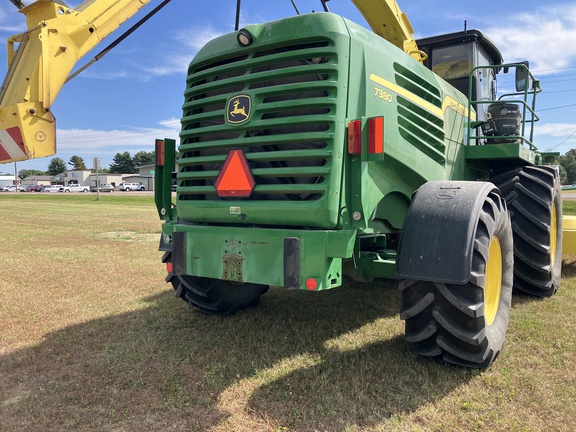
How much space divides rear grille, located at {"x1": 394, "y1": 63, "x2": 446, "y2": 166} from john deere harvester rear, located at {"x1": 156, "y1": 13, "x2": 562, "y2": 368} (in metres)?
0.02

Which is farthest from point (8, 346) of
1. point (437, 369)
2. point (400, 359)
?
point (437, 369)

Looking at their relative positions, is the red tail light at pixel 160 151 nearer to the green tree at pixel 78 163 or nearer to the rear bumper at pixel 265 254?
the rear bumper at pixel 265 254

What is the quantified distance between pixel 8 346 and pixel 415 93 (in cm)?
405

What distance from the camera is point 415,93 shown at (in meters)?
3.79

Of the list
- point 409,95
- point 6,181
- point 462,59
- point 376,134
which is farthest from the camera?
point 6,181

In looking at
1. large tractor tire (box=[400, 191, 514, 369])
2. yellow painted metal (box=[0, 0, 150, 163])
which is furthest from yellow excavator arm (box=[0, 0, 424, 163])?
large tractor tire (box=[400, 191, 514, 369])

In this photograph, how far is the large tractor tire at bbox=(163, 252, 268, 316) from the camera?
4.17 metres

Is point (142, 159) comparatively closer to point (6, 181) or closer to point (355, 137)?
point (6, 181)

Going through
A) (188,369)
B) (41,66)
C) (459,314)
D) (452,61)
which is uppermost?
(452,61)

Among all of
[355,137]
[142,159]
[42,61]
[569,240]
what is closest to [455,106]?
[355,137]

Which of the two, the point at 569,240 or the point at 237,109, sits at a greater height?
the point at 237,109

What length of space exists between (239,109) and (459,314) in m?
2.07

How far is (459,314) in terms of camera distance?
9.66 feet

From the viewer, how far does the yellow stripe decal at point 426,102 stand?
11.1 feet
